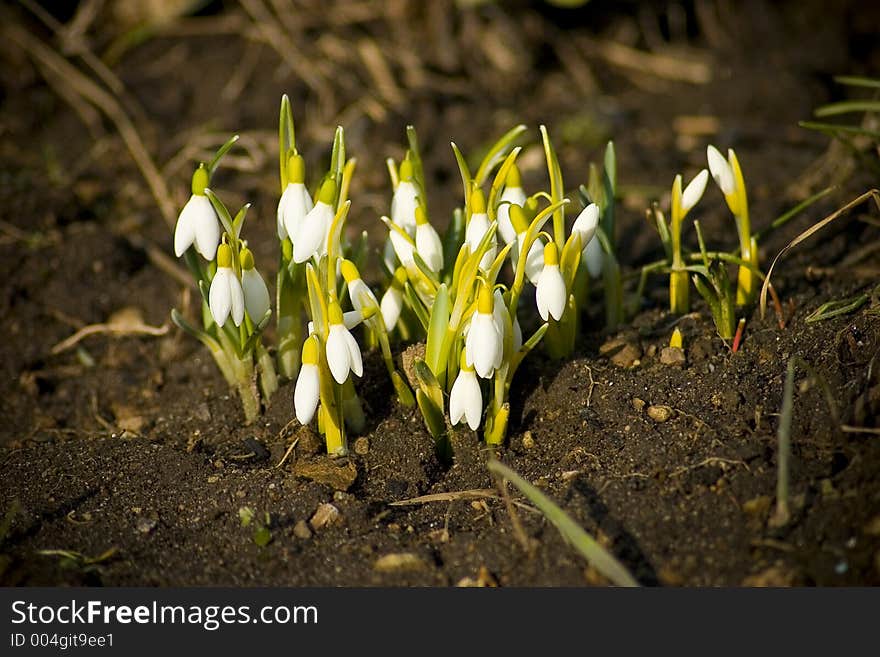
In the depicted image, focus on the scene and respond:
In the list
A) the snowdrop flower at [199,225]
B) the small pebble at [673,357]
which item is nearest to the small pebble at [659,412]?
the small pebble at [673,357]

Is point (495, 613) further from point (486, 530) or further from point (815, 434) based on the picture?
point (815, 434)

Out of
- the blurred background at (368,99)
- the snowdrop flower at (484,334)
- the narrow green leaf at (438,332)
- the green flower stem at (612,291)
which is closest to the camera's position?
the snowdrop flower at (484,334)

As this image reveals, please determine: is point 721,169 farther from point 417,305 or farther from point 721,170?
point 417,305

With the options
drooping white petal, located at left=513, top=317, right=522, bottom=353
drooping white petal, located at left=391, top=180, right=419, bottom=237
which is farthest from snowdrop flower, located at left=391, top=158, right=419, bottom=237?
drooping white petal, located at left=513, top=317, right=522, bottom=353

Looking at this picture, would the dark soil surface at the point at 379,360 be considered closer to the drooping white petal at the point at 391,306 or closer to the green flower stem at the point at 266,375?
the green flower stem at the point at 266,375

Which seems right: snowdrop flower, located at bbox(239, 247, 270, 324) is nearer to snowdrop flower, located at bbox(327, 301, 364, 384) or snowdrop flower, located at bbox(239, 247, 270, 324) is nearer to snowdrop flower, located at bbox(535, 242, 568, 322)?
snowdrop flower, located at bbox(327, 301, 364, 384)

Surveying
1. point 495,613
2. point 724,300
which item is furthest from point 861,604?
point 724,300

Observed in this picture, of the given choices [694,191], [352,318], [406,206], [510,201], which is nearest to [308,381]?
[352,318]
